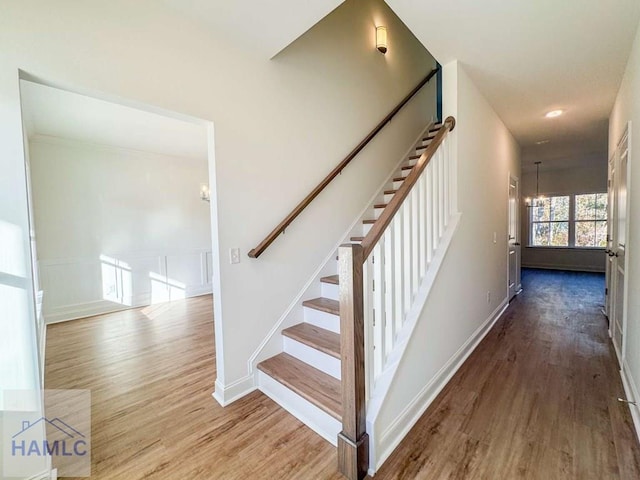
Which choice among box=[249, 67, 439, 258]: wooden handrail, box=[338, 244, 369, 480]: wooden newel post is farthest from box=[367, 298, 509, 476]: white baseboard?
box=[249, 67, 439, 258]: wooden handrail

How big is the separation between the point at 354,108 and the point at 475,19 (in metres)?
1.26

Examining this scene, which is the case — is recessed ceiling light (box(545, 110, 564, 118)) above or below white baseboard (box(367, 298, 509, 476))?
above

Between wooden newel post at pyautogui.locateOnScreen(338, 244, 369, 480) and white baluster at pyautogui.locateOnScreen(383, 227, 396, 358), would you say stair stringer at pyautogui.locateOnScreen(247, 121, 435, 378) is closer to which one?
white baluster at pyautogui.locateOnScreen(383, 227, 396, 358)

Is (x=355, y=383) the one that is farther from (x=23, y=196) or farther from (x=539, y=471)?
(x=23, y=196)

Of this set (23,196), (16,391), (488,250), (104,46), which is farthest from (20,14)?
(488,250)

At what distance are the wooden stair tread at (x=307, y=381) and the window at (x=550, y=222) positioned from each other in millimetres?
8575

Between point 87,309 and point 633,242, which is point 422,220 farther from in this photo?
point 87,309

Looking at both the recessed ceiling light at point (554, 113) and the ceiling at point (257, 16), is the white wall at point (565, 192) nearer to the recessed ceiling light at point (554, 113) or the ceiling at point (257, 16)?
the recessed ceiling light at point (554, 113)

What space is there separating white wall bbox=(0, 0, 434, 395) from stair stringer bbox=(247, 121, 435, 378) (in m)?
0.06

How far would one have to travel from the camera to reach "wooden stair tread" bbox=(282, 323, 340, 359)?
190 centimetres

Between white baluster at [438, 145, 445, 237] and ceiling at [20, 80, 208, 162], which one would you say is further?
ceiling at [20, 80, 208, 162]

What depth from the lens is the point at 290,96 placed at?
7.55 ft

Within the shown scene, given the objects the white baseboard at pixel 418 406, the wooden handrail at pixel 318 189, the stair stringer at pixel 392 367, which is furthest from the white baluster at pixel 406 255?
the wooden handrail at pixel 318 189

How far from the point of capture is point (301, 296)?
2416mm
